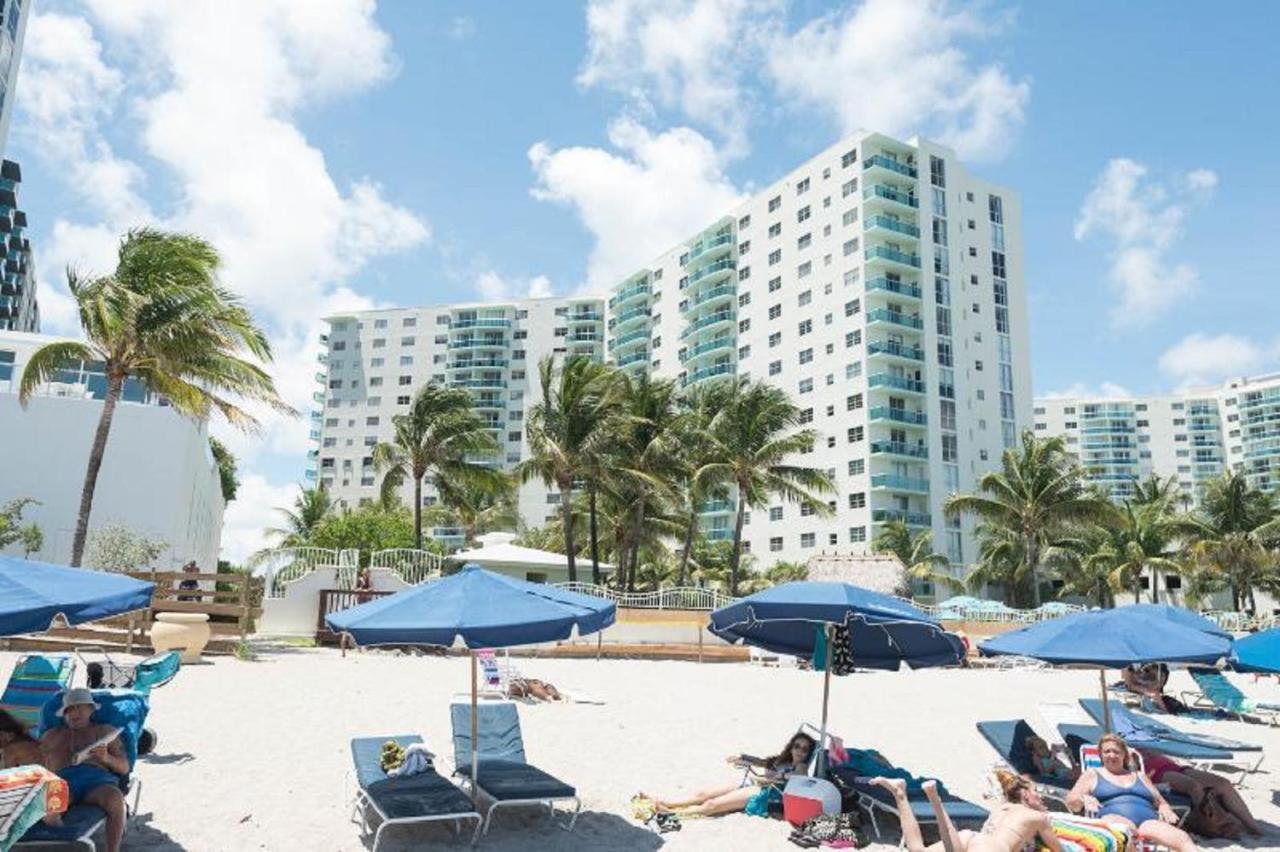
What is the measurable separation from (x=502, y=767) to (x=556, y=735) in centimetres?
414

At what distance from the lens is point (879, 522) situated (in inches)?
2443

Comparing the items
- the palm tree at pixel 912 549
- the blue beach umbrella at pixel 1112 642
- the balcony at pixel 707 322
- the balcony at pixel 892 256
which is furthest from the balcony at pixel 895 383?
the blue beach umbrella at pixel 1112 642

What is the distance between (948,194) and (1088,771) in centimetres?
6974

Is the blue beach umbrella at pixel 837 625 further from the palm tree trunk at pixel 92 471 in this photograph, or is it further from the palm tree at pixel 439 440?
the palm tree at pixel 439 440

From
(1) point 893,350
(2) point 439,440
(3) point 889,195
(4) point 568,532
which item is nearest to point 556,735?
(4) point 568,532

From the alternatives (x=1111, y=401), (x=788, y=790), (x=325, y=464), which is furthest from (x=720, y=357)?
(x=1111, y=401)

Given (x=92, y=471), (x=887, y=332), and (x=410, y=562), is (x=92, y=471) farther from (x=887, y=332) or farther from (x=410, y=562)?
(x=887, y=332)

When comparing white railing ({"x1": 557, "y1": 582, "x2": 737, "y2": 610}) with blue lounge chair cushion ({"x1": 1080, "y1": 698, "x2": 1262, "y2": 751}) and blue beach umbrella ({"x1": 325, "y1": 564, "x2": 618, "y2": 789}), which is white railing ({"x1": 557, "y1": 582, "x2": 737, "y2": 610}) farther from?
blue beach umbrella ({"x1": 325, "y1": 564, "x2": 618, "y2": 789})

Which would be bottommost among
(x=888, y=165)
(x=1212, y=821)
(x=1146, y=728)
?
(x=1212, y=821)

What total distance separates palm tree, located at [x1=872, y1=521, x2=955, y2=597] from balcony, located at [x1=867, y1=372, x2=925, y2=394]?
10.00 m

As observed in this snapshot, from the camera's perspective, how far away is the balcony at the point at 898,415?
64.6 metres

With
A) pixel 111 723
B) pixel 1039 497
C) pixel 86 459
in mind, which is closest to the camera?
pixel 111 723

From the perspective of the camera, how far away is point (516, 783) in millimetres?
7488

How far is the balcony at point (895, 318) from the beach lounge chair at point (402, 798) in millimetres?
62249
